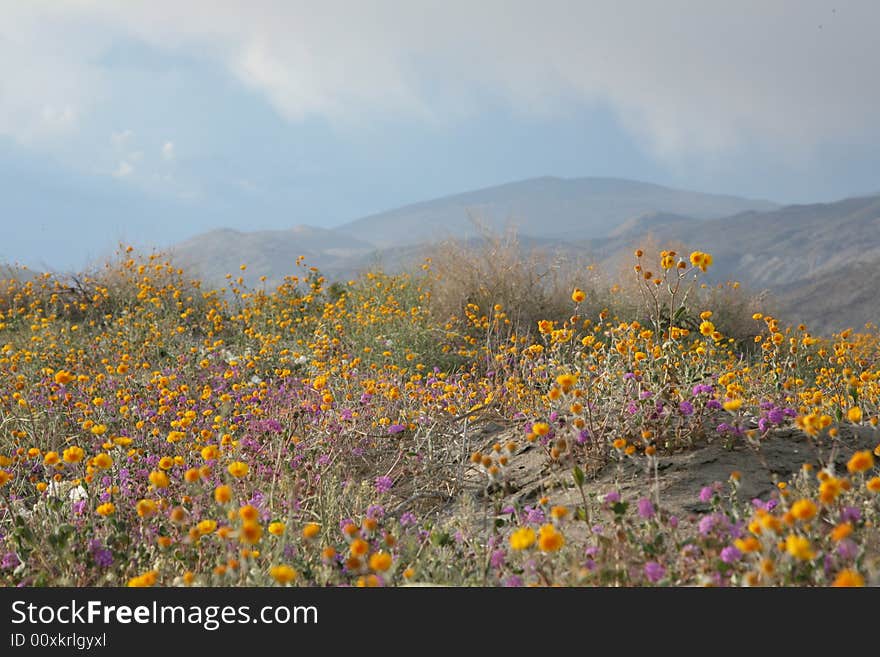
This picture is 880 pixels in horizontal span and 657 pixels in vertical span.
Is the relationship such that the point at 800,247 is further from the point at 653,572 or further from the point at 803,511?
the point at 803,511

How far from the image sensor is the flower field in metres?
2.04

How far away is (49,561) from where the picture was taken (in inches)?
98.3

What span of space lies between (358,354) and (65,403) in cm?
252

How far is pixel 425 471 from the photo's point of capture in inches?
140

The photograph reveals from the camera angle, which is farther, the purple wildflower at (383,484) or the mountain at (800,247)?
the mountain at (800,247)

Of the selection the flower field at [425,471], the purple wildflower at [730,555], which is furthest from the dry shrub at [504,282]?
the purple wildflower at [730,555]

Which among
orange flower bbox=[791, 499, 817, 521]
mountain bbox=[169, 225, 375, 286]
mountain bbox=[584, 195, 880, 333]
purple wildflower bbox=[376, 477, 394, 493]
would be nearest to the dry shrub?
purple wildflower bbox=[376, 477, 394, 493]

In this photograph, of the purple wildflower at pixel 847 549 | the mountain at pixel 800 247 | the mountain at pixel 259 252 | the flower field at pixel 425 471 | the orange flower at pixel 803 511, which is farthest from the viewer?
the mountain at pixel 259 252

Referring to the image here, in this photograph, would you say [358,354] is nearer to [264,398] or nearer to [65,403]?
[264,398]

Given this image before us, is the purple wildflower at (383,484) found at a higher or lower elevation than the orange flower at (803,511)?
lower

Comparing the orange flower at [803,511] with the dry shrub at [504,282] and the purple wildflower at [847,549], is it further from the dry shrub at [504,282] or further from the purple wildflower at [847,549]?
the dry shrub at [504,282]

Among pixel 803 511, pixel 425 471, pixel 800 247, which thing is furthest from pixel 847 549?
pixel 800 247

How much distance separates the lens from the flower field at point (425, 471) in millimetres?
2039

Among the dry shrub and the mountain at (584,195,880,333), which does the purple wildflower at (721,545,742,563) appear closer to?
the dry shrub
